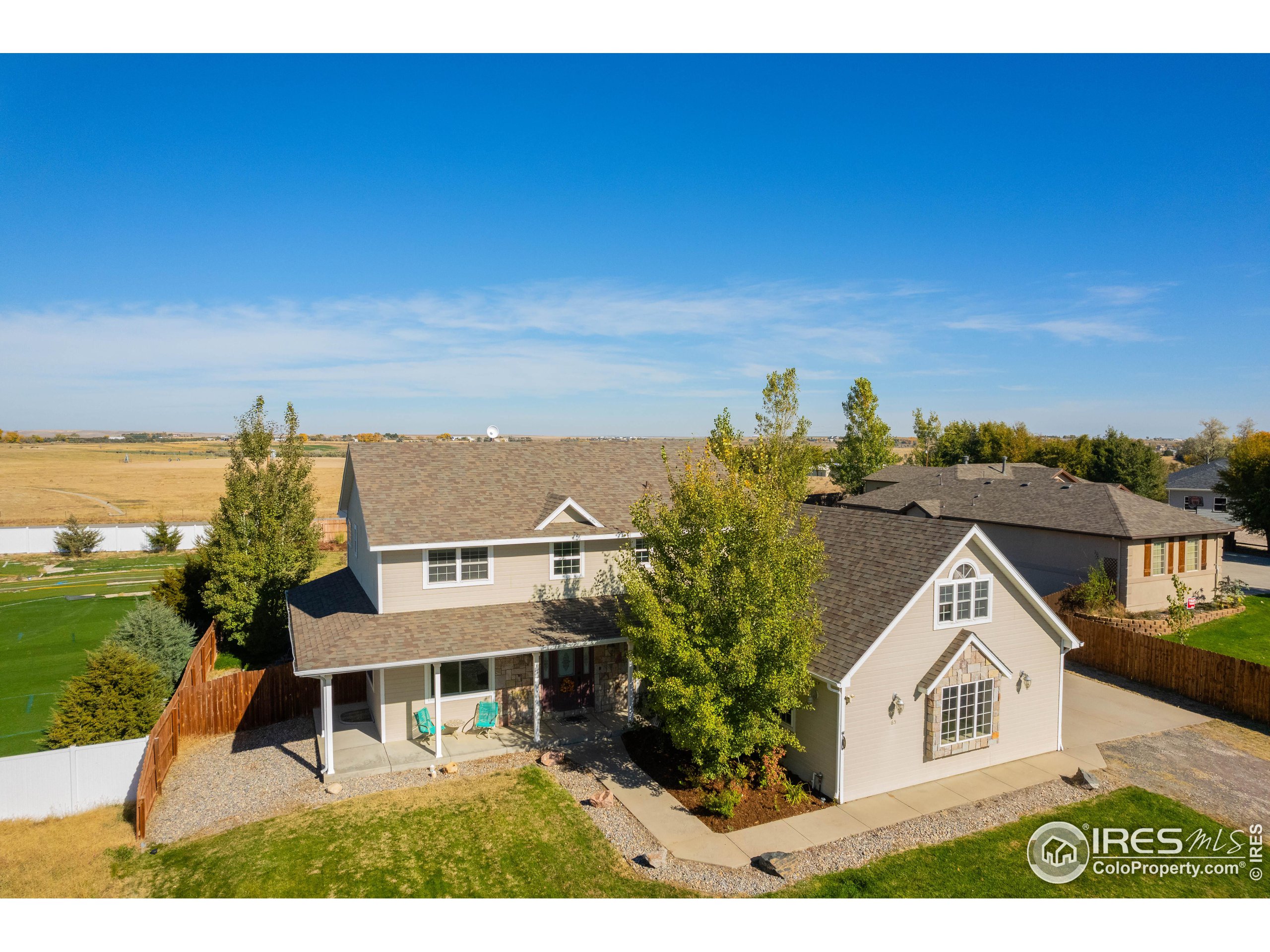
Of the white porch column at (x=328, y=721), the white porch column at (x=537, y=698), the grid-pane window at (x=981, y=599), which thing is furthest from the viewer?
the white porch column at (x=537, y=698)

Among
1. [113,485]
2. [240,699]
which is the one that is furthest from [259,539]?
[113,485]

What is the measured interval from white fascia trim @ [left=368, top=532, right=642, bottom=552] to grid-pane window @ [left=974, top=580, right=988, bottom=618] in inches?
324

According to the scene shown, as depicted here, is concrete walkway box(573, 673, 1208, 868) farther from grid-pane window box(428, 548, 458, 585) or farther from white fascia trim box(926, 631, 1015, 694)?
grid-pane window box(428, 548, 458, 585)

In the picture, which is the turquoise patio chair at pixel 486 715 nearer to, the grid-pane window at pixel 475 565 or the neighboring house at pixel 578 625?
the neighboring house at pixel 578 625

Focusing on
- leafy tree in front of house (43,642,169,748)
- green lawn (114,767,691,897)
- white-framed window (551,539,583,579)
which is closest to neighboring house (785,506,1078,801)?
green lawn (114,767,691,897)

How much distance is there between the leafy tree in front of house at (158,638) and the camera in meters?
20.7

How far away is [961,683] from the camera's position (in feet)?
52.2

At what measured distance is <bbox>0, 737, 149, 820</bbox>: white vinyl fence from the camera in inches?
552

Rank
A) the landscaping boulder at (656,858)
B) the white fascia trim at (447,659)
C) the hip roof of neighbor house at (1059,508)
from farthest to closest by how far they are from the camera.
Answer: the hip roof of neighbor house at (1059,508) → the white fascia trim at (447,659) → the landscaping boulder at (656,858)

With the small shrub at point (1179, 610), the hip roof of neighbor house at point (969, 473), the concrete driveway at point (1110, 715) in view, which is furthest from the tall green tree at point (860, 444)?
the concrete driveway at point (1110, 715)

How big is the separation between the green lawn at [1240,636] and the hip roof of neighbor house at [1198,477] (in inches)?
1130

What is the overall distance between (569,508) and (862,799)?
421 inches

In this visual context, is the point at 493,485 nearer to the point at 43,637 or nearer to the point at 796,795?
the point at 796,795
